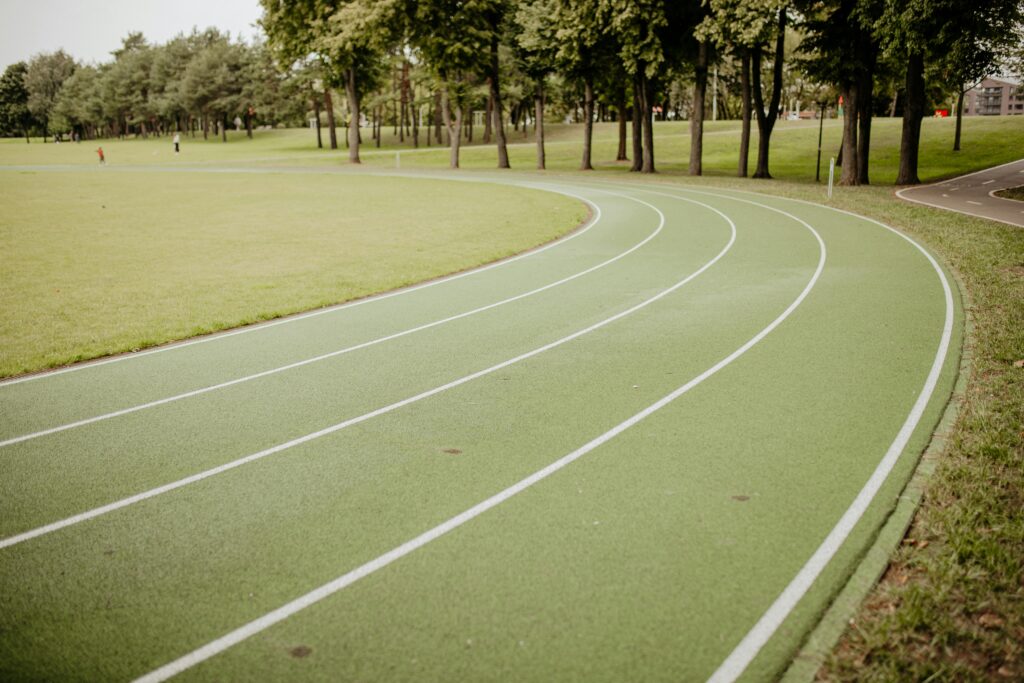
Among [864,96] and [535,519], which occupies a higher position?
[864,96]

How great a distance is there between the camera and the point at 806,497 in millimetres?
5180

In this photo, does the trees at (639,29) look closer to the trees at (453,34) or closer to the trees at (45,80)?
the trees at (453,34)

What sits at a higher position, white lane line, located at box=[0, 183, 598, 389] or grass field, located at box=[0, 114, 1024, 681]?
white lane line, located at box=[0, 183, 598, 389]

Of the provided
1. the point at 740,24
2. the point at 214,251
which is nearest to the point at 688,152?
the point at 740,24

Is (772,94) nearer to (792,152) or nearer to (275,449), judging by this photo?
(792,152)

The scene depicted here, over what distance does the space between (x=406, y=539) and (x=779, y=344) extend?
6.02 meters

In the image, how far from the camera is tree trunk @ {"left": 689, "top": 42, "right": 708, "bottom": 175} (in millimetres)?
32125

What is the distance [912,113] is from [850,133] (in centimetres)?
232

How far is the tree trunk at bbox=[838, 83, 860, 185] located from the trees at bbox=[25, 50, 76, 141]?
128987 mm

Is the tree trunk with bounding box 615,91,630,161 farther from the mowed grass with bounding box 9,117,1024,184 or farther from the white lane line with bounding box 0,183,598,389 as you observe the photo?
the white lane line with bounding box 0,183,598,389

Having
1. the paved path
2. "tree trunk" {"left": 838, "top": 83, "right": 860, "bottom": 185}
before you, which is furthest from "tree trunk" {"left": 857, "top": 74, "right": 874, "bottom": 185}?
the paved path

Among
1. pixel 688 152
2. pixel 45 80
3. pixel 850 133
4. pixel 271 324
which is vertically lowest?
pixel 271 324

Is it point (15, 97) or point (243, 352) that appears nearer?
point (243, 352)

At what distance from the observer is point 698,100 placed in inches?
1325
